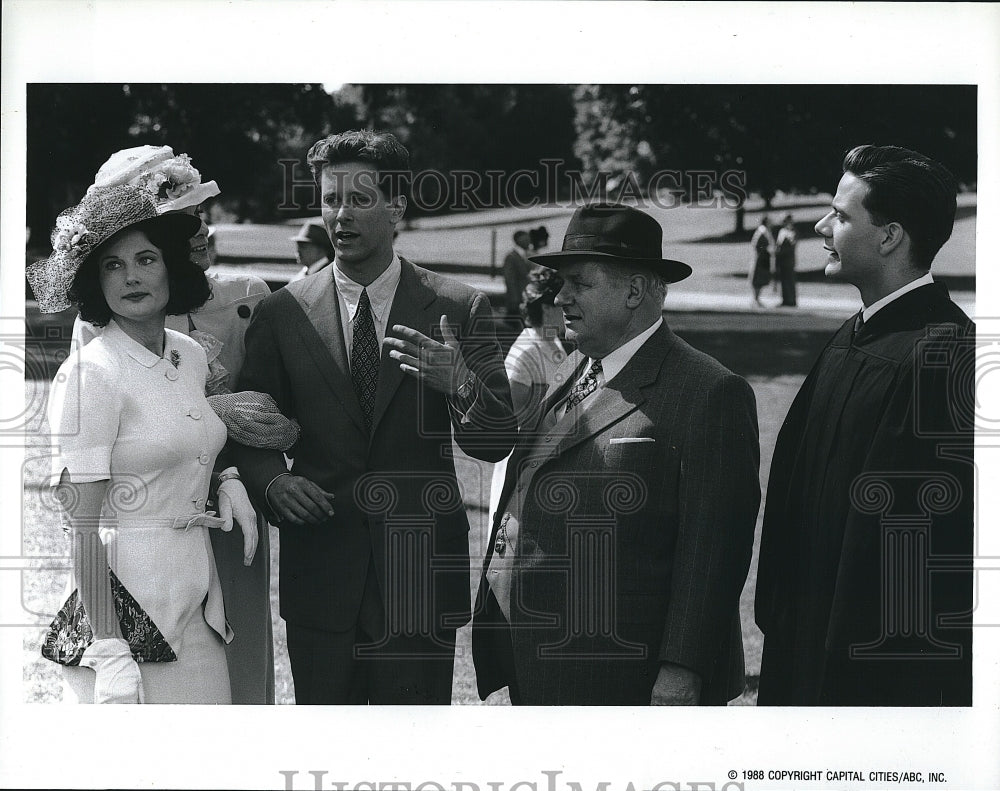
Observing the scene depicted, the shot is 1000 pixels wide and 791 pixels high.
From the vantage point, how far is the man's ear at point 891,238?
12.8ft

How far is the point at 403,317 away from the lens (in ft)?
13.3

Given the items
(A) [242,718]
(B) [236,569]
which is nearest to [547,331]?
(B) [236,569]

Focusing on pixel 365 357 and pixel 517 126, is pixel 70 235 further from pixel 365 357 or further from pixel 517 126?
pixel 517 126

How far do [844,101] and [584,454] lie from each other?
1.55 m

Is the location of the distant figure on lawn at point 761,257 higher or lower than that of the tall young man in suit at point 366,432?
higher

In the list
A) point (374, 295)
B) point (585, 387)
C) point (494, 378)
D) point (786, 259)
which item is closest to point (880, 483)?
point (786, 259)

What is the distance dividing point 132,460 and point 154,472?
0.08m

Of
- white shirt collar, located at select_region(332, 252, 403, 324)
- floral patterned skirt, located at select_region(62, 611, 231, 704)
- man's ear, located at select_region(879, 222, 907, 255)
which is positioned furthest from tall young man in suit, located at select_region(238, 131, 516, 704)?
man's ear, located at select_region(879, 222, 907, 255)

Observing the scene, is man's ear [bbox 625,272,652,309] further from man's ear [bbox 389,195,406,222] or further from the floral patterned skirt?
the floral patterned skirt

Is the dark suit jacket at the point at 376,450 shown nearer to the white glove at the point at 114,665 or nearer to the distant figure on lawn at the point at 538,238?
the distant figure on lawn at the point at 538,238

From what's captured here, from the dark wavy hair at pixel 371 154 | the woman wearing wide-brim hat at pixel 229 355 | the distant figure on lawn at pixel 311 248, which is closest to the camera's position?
the woman wearing wide-brim hat at pixel 229 355

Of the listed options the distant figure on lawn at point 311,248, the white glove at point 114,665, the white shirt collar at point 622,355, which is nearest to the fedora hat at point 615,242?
the white shirt collar at point 622,355

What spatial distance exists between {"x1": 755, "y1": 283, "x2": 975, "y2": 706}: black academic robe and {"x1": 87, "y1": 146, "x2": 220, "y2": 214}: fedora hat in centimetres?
215

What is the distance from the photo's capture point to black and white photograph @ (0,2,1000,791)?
155 inches
